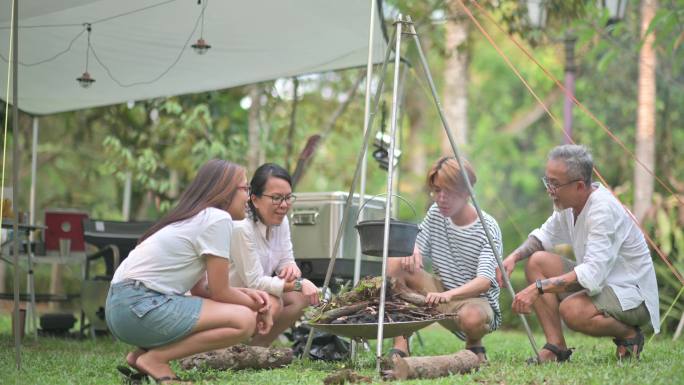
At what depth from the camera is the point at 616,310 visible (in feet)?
14.4

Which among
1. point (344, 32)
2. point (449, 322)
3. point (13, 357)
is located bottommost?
point (13, 357)

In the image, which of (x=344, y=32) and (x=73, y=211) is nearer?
(x=344, y=32)

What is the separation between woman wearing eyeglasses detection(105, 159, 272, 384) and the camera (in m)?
3.82

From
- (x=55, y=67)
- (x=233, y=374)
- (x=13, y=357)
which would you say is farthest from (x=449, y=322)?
(x=55, y=67)

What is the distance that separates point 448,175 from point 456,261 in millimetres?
512

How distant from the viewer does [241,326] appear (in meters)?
3.95

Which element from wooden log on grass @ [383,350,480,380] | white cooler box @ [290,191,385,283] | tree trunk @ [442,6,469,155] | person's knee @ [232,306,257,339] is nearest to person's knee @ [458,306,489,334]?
wooden log on grass @ [383,350,480,380]

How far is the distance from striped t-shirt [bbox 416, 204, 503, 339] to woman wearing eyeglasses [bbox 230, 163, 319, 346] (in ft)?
2.40

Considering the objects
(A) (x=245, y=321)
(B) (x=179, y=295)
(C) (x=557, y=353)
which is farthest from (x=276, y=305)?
(C) (x=557, y=353)

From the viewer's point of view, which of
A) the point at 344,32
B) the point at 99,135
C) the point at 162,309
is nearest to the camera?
the point at 162,309

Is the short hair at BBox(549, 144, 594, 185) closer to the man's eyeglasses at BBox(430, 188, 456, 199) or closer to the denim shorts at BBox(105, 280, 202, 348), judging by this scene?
the man's eyeglasses at BBox(430, 188, 456, 199)

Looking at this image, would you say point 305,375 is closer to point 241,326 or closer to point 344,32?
point 241,326

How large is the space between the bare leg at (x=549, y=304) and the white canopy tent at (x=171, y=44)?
1.58 metres

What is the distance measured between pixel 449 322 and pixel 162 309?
1627 mm
